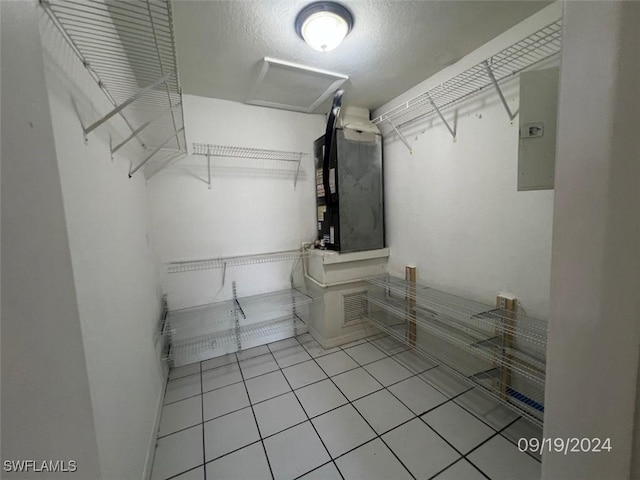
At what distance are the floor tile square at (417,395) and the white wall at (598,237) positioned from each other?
1101 mm

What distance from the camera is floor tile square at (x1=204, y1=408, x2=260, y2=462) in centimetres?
125

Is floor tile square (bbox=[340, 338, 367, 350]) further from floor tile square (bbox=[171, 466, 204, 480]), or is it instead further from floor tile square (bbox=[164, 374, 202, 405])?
floor tile square (bbox=[171, 466, 204, 480])

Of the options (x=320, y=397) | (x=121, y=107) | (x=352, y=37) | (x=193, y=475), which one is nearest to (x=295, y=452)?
(x=320, y=397)

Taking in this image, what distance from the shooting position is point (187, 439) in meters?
1.32

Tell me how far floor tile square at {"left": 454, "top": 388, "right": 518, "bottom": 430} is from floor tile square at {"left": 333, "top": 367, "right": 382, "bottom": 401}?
0.53m

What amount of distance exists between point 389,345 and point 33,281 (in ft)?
7.29

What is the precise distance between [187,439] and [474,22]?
109 inches

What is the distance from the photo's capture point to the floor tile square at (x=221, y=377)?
1746 mm

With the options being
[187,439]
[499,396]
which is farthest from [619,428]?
[187,439]

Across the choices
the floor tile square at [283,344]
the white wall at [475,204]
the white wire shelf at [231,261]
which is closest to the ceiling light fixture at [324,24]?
the white wall at [475,204]

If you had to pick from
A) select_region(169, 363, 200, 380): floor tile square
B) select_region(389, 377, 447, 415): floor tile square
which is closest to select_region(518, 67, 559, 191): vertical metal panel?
select_region(389, 377, 447, 415): floor tile square

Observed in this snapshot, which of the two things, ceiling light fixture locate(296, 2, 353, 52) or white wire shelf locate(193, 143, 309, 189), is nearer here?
ceiling light fixture locate(296, 2, 353, 52)

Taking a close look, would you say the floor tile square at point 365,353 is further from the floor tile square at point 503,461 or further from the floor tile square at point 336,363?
the floor tile square at point 503,461

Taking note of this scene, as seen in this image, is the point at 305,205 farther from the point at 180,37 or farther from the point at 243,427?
the point at 243,427
